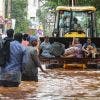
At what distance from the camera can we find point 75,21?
31.1 meters

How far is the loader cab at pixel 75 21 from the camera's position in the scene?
30997mm

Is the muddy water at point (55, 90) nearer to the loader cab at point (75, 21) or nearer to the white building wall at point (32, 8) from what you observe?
the loader cab at point (75, 21)

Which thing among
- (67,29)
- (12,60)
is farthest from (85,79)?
(67,29)

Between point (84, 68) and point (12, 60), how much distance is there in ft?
36.3

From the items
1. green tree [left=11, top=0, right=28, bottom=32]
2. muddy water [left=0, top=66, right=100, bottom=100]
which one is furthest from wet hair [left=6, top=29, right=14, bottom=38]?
green tree [left=11, top=0, right=28, bottom=32]

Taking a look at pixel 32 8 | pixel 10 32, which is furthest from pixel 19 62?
pixel 32 8

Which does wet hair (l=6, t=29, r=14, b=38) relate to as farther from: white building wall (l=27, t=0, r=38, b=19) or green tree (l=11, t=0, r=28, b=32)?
white building wall (l=27, t=0, r=38, b=19)

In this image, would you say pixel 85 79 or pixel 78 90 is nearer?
pixel 78 90

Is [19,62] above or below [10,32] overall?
below

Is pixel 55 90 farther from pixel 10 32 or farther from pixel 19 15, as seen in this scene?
pixel 19 15

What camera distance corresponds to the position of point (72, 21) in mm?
31062

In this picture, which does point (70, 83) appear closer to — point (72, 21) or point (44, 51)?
point (44, 51)

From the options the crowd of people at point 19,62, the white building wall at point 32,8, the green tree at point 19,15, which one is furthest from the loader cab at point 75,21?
the white building wall at point 32,8

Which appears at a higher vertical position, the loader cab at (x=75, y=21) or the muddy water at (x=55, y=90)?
the loader cab at (x=75, y=21)
